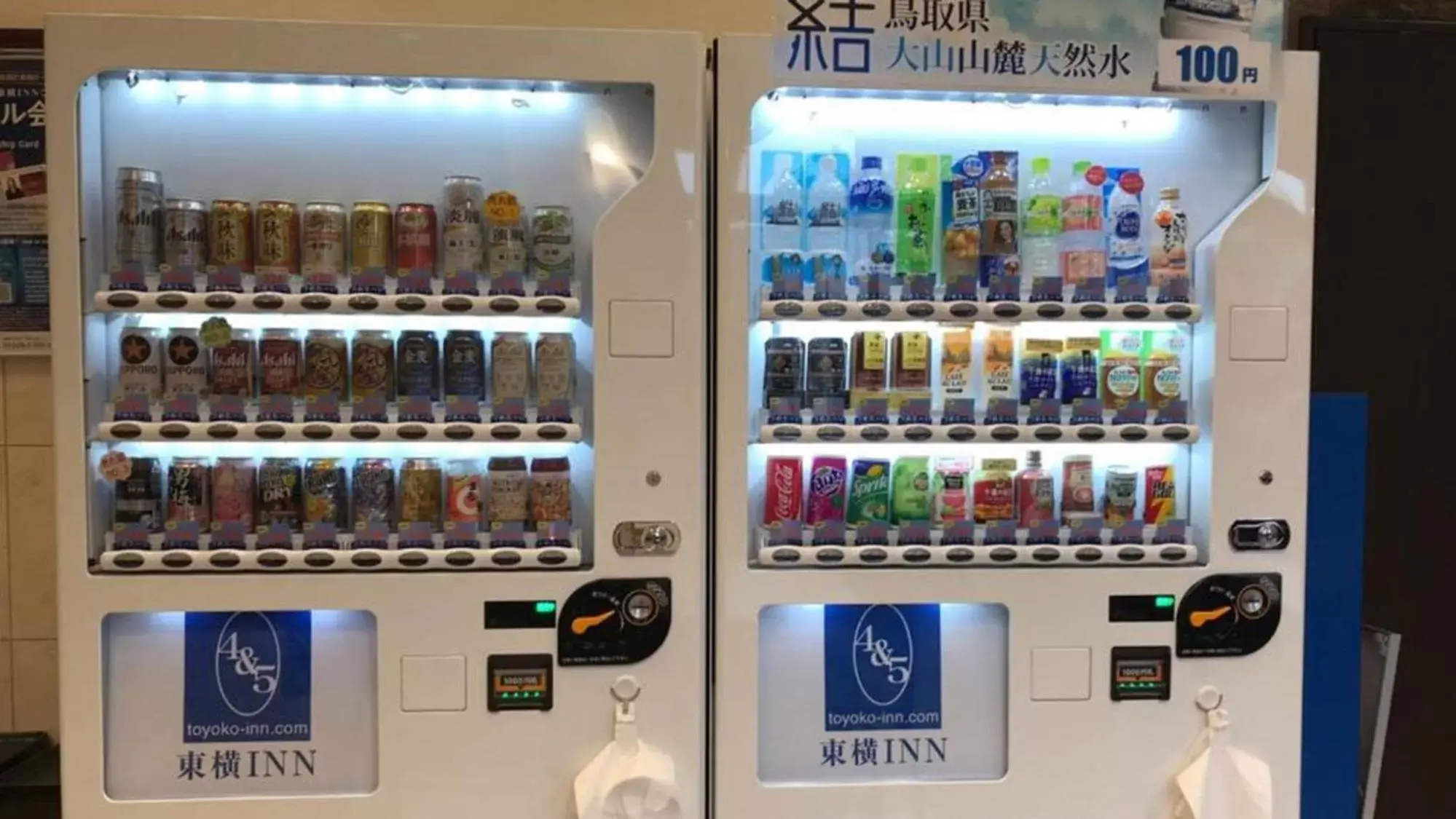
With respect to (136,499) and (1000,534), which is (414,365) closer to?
(136,499)

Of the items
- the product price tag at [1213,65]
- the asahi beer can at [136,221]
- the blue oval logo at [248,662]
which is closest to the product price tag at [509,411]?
the blue oval logo at [248,662]

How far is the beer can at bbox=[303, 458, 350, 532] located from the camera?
7.51ft

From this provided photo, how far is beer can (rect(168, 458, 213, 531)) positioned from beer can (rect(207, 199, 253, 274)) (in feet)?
1.50

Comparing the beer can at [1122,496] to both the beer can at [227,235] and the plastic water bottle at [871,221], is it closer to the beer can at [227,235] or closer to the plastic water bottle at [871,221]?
the plastic water bottle at [871,221]

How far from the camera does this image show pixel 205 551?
7.29 feet

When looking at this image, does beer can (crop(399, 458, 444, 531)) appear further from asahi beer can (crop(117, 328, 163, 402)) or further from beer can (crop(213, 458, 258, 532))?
asahi beer can (crop(117, 328, 163, 402))

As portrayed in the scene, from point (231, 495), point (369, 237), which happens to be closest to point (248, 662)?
point (231, 495)

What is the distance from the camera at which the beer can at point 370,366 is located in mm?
2285

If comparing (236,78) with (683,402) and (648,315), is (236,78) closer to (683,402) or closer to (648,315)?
(648,315)

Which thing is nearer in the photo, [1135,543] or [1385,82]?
[1135,543]

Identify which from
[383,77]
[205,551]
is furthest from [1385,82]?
[205,551]

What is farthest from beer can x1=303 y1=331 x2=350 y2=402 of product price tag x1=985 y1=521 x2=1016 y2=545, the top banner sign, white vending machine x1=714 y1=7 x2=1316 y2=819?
product price tag x1=985 y1=521 x2=1016 y2=545

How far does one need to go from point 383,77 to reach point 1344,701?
2729 mm

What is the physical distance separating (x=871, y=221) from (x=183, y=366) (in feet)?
5.28
